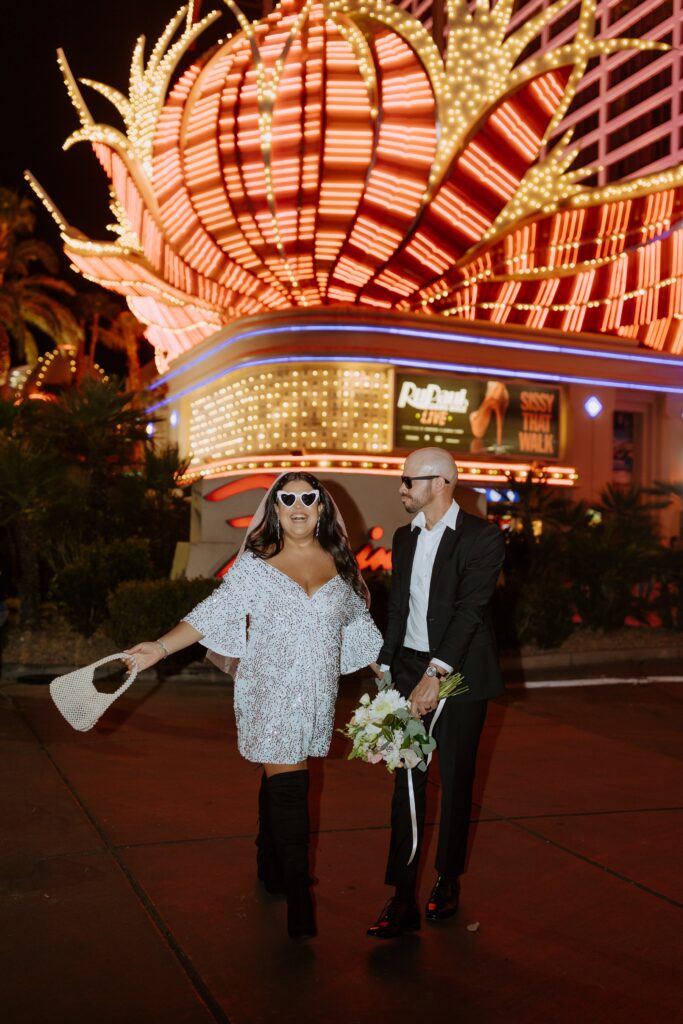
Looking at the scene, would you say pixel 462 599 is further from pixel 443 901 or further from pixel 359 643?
pixel 443 901

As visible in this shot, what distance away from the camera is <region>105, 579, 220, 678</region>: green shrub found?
12234 mm

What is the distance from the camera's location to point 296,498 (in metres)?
4.38

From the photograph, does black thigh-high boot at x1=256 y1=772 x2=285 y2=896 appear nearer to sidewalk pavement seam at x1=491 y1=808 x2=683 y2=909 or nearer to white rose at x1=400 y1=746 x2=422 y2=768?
white rose at x1=400 y1=746 x2=422 y2=768

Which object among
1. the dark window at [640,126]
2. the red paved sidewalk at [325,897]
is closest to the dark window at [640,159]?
the dark window at [640,126]

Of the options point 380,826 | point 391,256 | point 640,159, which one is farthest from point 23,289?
point 640,159

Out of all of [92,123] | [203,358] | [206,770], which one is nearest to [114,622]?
[206,770]

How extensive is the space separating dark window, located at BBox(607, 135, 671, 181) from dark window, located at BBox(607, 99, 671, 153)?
148 cm

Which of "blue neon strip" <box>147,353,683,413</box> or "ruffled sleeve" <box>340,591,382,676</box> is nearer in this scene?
"ruffled sleeve" <box>340,591,382,676</box>

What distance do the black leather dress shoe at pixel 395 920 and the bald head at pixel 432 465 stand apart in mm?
1727

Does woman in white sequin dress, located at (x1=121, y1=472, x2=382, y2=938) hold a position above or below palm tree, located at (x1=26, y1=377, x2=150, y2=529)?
below

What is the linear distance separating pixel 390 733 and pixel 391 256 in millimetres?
17521

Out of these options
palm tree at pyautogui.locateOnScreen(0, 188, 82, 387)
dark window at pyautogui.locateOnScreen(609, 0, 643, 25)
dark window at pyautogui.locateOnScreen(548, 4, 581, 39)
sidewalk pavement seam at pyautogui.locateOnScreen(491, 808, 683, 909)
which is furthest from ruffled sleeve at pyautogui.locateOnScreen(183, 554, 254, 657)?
dark window at pyautogui.locateOnScreen(548, 4, 581, 39)

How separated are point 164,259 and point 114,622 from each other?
14.0 meters

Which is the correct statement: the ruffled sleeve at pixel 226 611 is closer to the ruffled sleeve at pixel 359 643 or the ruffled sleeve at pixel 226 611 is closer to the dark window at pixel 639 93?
the ruffled sleeve at pixel 359 643
